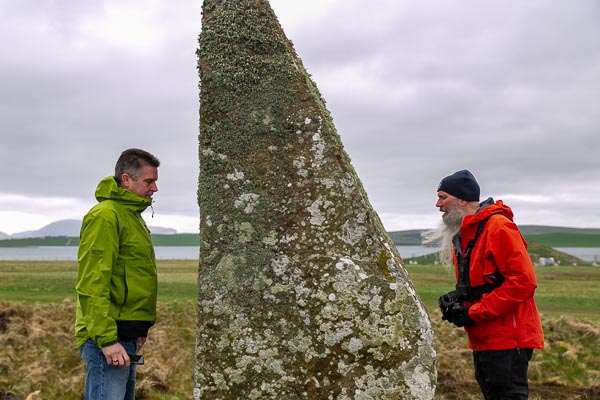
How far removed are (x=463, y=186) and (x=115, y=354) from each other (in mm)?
3746

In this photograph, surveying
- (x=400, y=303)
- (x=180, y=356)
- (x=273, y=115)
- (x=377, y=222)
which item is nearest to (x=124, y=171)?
(x=273, y=115)

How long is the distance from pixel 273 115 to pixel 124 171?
59.4 inches

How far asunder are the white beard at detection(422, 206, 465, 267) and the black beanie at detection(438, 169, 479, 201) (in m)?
0.16

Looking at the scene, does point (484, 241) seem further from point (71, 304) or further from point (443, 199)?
point (71, 304)

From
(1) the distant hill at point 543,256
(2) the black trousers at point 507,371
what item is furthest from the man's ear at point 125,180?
(1) the distant hill at point 543,256

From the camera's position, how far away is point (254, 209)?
212 inches

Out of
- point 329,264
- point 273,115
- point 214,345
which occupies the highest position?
point 273,115

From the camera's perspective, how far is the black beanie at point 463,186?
5.93 m

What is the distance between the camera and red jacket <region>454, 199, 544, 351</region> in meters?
5.29

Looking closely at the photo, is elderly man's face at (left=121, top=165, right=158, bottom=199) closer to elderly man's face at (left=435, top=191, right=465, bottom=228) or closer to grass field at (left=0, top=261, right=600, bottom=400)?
elderly man's face at (left=435, top=191, right=465, bottom=228)

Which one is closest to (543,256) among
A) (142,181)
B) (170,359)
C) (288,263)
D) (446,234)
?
(170,359)

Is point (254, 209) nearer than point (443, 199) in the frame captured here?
Yes

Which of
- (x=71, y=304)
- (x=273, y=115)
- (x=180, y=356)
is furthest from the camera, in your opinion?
(x=71, y=304)

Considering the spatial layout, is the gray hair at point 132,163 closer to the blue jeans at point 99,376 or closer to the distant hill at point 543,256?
the blue jeans at point 99,376
